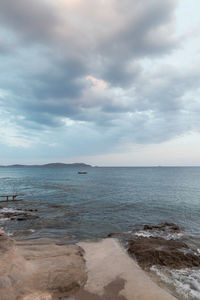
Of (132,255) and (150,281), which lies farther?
(132,255)

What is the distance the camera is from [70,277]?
772 centimetres

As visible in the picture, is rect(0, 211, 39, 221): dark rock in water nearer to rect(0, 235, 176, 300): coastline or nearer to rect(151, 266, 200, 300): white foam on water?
rect(0, 235, 176, 300): coastline

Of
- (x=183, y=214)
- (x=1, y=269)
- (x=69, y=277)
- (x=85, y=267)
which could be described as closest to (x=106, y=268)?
(x=85, y=267)

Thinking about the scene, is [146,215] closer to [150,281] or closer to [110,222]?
[110,222]

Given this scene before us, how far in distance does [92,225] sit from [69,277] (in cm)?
1051

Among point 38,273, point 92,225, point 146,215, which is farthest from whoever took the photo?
point 146,215

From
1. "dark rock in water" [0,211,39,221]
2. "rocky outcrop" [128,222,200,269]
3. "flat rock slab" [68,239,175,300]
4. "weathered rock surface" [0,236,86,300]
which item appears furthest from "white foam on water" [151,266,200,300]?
"dark rock in water" [0,211,39,221]

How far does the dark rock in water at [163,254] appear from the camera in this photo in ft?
32.6

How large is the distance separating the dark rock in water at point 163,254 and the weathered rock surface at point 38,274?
12.9ft

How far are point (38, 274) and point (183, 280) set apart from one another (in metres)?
7.30

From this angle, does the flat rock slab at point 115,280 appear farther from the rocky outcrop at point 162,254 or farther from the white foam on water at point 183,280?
the white foam on water at point 183,280

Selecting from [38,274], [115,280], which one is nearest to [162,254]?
[115,280]

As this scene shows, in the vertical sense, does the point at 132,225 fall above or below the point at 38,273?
below

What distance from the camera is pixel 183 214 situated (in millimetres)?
23312
